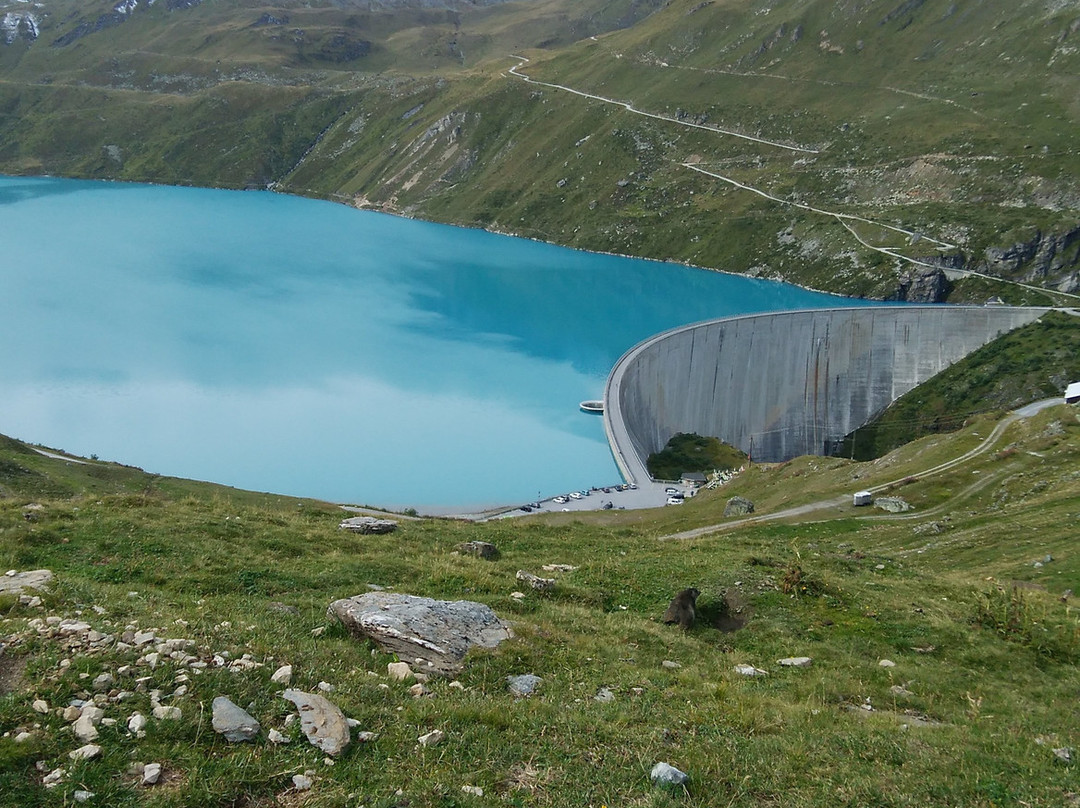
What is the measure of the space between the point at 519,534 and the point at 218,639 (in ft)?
52.3

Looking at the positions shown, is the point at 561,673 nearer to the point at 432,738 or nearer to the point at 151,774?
the point at 432,738

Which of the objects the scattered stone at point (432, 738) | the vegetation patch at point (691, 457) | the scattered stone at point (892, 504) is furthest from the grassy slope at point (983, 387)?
the scattered stone at point (432, 738)

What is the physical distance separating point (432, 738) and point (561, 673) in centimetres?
299

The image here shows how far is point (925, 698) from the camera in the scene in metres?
11.8

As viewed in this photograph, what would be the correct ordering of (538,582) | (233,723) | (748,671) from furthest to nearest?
(538,582)
(748,671)
(233,723)

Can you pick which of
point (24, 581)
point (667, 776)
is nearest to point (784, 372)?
point (24, 581)

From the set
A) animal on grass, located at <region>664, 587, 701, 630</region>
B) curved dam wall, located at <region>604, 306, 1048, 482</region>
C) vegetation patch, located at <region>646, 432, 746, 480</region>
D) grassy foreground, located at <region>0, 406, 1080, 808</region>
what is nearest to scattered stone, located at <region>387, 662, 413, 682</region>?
grassy foreground, located at <region>0, 406, 1080, 808</region>

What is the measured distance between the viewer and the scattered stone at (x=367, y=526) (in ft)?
72.2

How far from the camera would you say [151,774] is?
23.4ft

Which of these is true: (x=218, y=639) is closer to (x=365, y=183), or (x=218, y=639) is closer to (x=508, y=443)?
(x=508, y=443)

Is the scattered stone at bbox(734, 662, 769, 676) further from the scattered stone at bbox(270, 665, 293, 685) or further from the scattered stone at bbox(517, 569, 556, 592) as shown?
the scattered stone at bbox(270, 665, 293, 685)

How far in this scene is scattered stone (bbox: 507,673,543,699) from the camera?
10125 mm

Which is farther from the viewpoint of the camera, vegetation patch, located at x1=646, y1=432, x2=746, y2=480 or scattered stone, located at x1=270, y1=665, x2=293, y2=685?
vegetation patch, located at x1=646, y1=432, x2=746, y2=480

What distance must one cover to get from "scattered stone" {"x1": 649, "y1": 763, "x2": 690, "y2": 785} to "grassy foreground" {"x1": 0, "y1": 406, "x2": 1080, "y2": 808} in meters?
0.12
